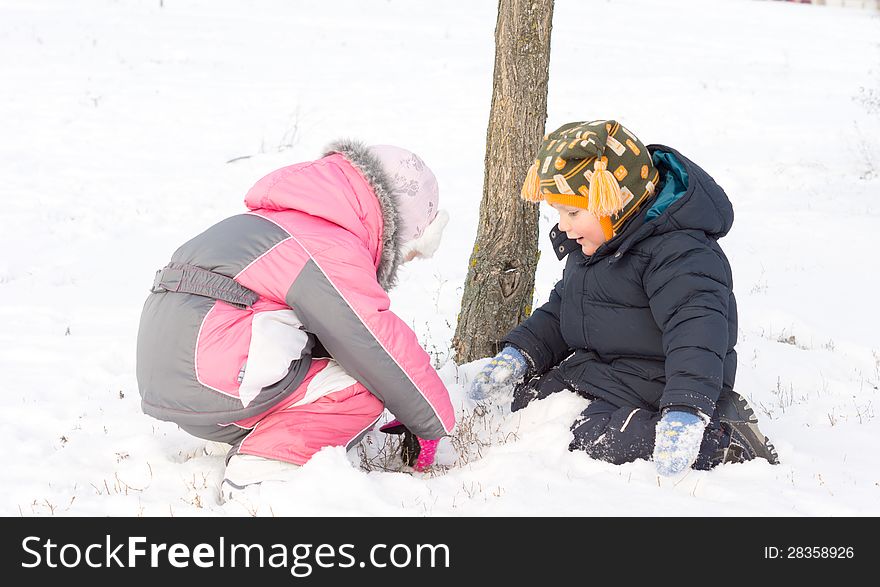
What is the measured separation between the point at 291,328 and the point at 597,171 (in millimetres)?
1357

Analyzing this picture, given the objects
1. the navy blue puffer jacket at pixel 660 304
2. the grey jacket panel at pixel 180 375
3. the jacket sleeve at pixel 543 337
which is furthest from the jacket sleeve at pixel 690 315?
the grey jacket panel at pixel 180 375

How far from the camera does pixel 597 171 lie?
10.8ft

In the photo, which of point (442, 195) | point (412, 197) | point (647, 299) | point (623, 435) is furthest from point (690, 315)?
point (442, 195)

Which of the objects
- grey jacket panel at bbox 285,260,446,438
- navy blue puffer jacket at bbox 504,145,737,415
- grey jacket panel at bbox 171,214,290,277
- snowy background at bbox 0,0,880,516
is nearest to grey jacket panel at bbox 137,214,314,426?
grey jacket panel at bbox 171,214,290,277

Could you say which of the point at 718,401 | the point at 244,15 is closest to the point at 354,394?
the point at 718,401

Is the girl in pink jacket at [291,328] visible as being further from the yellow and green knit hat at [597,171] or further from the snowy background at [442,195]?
the yellow and green knit hat at [597,171]

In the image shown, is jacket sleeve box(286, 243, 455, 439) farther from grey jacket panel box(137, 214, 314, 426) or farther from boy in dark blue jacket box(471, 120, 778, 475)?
boy in dark blue jacket box(471, 120, 778, 475)

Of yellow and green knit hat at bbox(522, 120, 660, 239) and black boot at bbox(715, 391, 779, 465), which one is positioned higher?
yellow and green knit hat at bbox(522, 120, 660, 239)

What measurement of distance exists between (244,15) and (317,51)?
12.4 ft

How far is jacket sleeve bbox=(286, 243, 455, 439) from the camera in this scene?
3137 mm

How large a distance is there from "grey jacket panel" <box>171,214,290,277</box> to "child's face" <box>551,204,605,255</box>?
1192mm

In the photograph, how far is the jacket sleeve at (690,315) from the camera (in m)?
3.13

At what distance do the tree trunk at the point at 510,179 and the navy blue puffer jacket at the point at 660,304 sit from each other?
0.68 m

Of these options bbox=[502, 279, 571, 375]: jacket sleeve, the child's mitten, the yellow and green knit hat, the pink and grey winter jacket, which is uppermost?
the yellow and green knit hat
